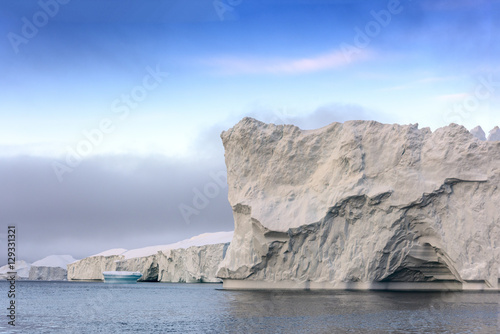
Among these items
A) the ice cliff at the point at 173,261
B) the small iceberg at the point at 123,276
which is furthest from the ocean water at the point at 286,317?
the small iceberg at the point at 123,276

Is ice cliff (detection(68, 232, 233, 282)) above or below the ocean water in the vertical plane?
above

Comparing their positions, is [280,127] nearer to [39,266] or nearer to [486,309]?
[486,309]

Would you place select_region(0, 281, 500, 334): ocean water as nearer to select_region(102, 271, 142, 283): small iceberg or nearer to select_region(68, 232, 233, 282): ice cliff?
select_region(68, 232, 233, 282): ice cliff

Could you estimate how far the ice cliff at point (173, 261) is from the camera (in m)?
43.7

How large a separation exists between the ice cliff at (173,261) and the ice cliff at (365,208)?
54.9 ft

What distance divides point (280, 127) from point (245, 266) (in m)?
7.25

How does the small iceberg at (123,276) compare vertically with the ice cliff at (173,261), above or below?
below

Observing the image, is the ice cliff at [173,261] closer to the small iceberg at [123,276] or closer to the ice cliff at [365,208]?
the small iceberg at [123,276]

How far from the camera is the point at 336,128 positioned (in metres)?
26.6

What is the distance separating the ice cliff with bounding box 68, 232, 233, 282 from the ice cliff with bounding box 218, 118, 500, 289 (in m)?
16.7

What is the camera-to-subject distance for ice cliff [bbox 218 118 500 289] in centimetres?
2361

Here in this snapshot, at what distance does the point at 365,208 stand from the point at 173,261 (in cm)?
2583

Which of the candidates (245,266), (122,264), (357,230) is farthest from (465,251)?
(122,264)

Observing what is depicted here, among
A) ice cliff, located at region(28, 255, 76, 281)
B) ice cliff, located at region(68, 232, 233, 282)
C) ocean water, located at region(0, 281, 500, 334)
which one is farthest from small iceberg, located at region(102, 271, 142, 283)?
ocean water, located at region(0, 281, 500, 334)
